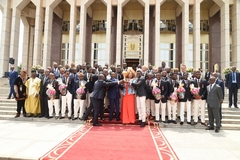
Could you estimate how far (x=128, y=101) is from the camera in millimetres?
7312

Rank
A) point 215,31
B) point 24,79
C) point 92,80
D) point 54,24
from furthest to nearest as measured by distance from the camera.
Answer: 1. point 54,24
2. point 215,31
3. point 24,79
4. point 92,80

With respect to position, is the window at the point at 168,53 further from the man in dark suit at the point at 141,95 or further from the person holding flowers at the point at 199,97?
the man in dark suit at the point at 141,95

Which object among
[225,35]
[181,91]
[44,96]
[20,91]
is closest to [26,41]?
[20,91]

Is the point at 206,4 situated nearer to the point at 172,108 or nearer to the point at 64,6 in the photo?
the point at 64,6

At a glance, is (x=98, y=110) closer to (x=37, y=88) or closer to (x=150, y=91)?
(x=150, y=91)

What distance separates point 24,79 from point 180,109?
7.57m

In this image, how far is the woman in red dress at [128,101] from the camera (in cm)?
726

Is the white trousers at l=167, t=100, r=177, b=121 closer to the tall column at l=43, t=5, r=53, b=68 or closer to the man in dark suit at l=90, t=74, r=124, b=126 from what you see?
the man in dark suit at l=90, t=74, r=124, b=126

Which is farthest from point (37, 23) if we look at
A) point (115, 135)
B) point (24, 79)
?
point (115, 135)

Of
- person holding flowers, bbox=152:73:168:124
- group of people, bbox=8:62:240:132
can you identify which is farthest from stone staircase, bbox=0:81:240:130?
person holding flowers, bbox=152:73:168:124

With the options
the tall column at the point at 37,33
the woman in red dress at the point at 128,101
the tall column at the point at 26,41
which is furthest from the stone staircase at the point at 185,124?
the tall column at the point at 26,41

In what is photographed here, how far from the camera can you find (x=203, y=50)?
21.5m

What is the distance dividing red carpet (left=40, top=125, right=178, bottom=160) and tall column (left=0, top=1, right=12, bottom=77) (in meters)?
17.5

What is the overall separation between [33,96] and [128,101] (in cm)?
448
